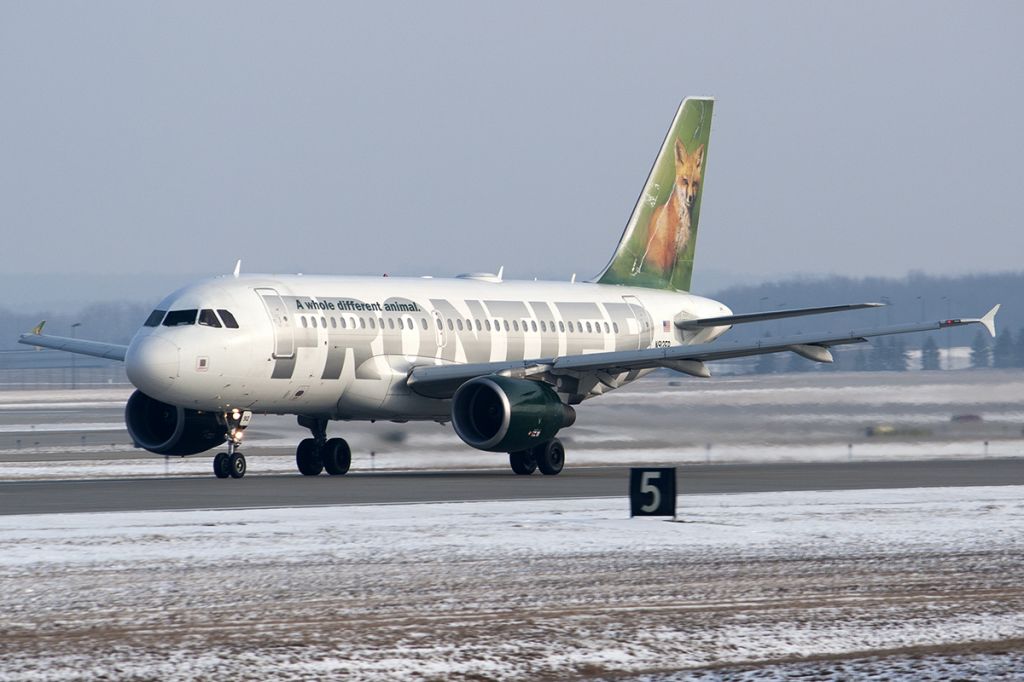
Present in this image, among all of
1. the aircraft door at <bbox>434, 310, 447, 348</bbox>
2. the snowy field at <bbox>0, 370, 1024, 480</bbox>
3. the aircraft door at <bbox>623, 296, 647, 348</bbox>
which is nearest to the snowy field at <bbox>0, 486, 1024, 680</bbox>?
the aircraft door at <bbox>434, 310, 447, 348</bbox>

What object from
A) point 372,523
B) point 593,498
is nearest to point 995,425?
point 593,498

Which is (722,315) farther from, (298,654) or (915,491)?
(298,654)

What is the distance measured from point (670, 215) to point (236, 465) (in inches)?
697

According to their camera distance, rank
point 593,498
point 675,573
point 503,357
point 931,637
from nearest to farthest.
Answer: point 931,637
point 675,573
point 593,498
point 503,357

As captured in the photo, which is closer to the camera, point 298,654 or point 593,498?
point 298,654

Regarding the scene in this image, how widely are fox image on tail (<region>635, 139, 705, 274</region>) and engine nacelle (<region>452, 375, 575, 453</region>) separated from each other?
12.0 metres

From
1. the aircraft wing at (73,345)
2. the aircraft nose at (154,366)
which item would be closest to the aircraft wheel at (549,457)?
the aircraft nose at (154,366)

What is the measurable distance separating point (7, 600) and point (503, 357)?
84.6ft

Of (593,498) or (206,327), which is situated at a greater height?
(206,327)

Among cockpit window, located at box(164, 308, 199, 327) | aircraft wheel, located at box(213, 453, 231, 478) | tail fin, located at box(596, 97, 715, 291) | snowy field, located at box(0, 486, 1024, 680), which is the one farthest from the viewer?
tail fin, located at box(596, 97, 715, 291)

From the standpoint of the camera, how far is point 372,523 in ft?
74.2

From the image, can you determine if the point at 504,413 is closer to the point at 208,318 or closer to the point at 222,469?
the point at 222,469

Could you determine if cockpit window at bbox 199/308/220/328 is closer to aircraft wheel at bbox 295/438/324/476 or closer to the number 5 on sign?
aircraft wheel at bbox 295/438/324/476

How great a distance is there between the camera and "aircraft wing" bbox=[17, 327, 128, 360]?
40.8 m
